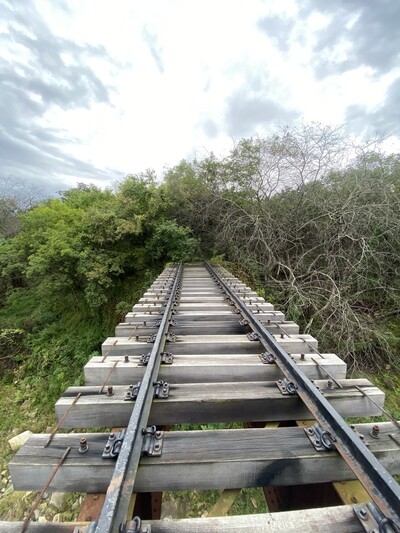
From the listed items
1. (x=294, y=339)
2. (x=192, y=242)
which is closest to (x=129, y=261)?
(x=192, y=242)

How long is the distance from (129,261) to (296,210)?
596 cm

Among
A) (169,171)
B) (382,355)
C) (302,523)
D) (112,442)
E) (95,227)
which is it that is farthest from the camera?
(169,171)

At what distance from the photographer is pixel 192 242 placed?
941cm

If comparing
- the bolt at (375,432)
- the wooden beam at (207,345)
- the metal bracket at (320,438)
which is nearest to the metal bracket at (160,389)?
the wooden beam at (207,345)

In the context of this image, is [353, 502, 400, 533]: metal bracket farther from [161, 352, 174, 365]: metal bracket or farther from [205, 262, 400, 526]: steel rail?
[161, 352, 174, 365]: metal bracket

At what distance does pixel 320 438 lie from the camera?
145 centimetres

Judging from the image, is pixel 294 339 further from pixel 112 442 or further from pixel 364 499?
pixel 112 442

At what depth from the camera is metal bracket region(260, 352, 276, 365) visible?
2348mm

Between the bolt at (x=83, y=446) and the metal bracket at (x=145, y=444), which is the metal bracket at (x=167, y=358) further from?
the bolt at (x=83, y=446)

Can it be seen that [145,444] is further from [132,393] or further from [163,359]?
[163,359]

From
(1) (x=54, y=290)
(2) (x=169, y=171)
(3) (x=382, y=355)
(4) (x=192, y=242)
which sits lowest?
(1) (x=54, y=290)

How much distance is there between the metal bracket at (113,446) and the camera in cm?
132

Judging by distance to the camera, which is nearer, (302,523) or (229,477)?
(302,523)

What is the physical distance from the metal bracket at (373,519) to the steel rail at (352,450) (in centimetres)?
2
